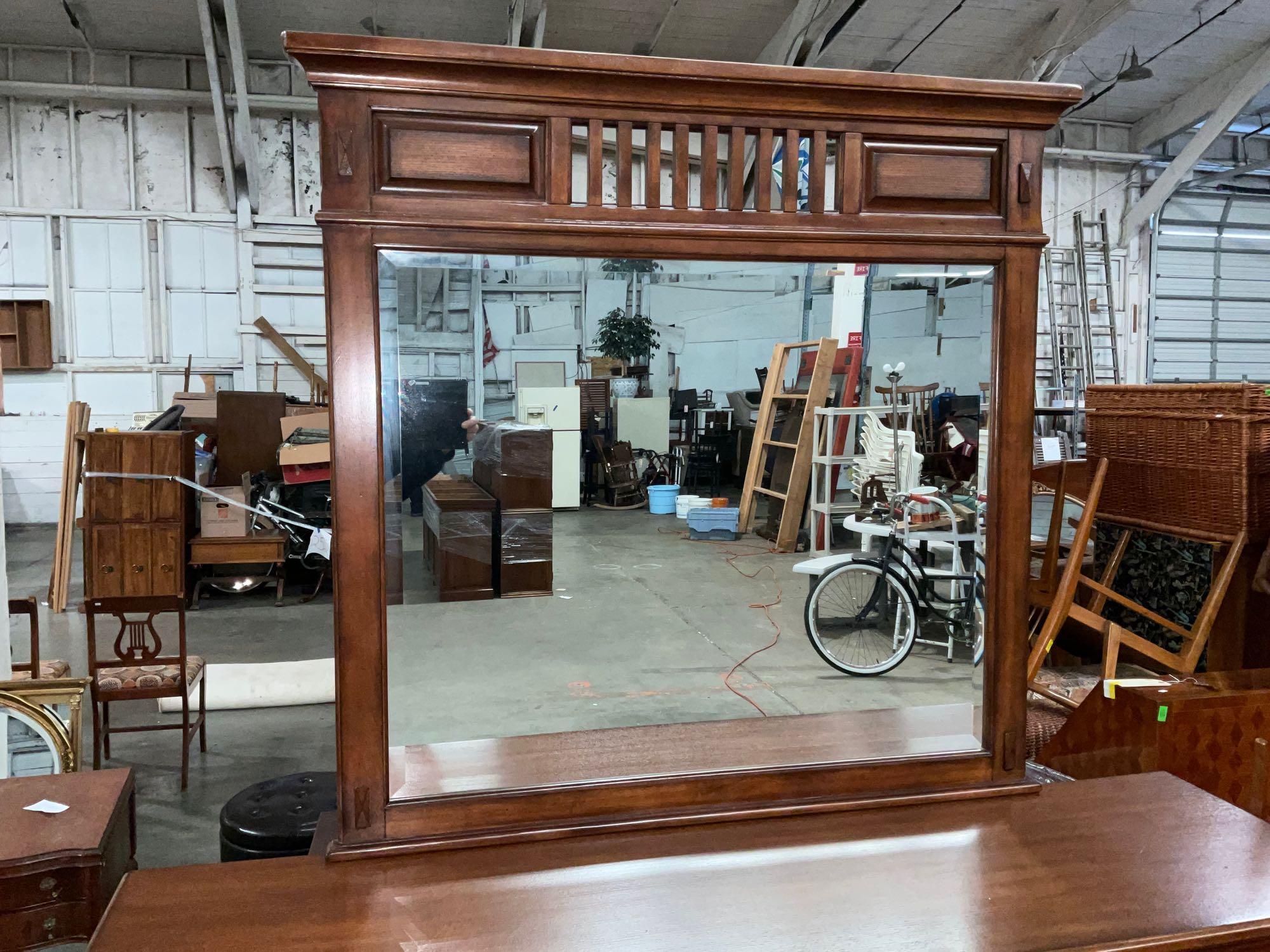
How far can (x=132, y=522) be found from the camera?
321 cm

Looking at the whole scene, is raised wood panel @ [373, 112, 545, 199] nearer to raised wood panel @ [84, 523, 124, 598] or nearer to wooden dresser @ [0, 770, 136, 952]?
wooden dresser @ [0, 770, 136, 952]

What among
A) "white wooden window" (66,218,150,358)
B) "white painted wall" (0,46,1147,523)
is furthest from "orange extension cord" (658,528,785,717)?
"white wooden window" (66,218,150,358)

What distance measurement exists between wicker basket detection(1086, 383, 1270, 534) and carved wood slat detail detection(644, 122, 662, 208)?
2.02 metres

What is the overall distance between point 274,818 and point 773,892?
1233 millimetres

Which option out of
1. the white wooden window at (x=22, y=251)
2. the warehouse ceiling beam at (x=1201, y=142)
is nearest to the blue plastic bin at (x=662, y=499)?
the white wooden window at (x=22, y=251)

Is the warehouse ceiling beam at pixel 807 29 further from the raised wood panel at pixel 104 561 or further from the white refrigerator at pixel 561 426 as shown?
the white refrigerator at pixel 561 426

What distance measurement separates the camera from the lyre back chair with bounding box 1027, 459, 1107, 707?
263 centimetres

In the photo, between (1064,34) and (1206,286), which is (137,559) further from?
(1206,286)

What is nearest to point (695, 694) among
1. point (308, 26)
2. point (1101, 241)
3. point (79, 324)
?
point (308, 26)

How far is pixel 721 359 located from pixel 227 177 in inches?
307

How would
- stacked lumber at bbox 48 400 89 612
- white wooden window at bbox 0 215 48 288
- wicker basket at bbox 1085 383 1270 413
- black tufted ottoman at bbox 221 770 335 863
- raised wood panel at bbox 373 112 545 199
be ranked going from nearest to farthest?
raised wood panel at bbox 373 112 545 199, black tufted ottoman at bbox 221 770 335 863, wicker basket at bbox 1085 383 1270 413, stacked lumber at bbox 48 400 89 612, white wooden window at bbox 0 215 48 288

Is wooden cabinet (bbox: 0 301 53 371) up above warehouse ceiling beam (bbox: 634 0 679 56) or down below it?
below

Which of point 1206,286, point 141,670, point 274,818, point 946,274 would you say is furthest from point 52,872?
point 1206,286

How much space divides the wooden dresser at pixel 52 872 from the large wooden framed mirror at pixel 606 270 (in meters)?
0.66
